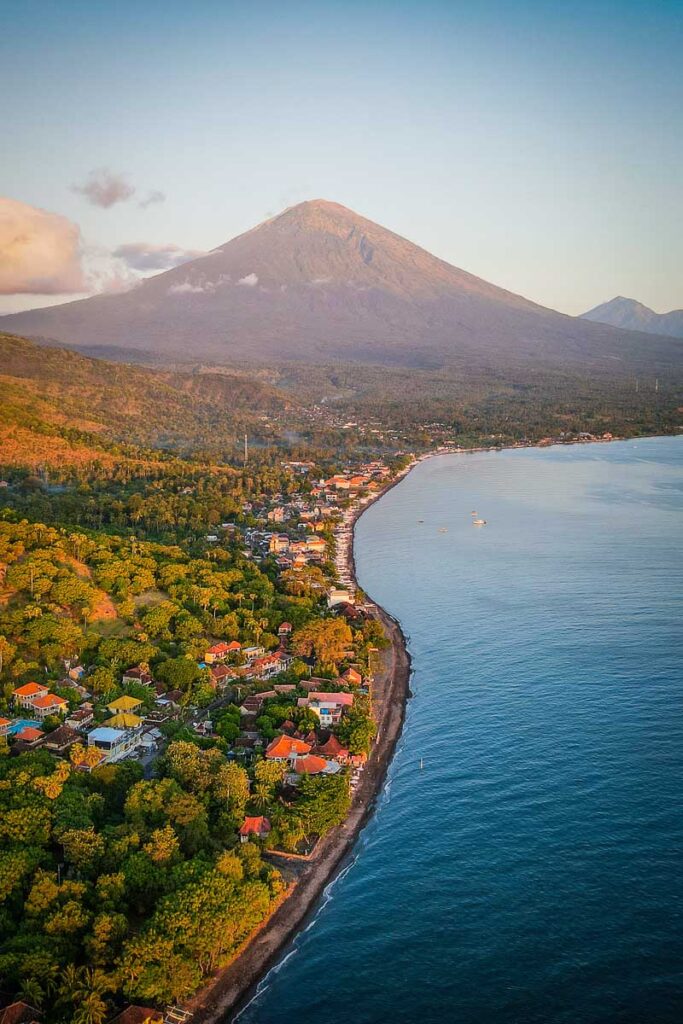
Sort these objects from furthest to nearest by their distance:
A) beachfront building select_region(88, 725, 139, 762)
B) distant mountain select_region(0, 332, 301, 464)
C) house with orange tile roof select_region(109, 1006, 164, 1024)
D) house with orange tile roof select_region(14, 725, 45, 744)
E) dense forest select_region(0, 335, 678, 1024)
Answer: distant mountain select_region(0, 332, 301, 464) < house with orange tile roof select_region(14, 725, 45, 744) < beachfront building select_region(88, 725, 139, 762) < dense forest select_region(0, 335, 678, 1024) < house with orange tile roof select_region(109, 1006, 164, 1024)

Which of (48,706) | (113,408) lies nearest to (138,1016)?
(48,706)

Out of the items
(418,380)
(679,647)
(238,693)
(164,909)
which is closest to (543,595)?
(679,647)

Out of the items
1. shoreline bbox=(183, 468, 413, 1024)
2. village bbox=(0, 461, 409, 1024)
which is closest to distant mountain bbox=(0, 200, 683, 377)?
village bbox=(0, 461, 409, 1024)

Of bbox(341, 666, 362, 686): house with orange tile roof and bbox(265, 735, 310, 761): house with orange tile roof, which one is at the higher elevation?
bbox(341, 666, 362, 686): house with orange tile roof

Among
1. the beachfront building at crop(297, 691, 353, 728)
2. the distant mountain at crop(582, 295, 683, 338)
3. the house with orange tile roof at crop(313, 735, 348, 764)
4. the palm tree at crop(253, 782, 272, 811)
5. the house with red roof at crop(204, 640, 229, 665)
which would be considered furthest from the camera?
the distant mountain at crop(582, 295, 683, 338)

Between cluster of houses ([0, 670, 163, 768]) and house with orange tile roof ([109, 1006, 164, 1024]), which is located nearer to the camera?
house with orange tile roof ([109, 1006, 164, 1024])

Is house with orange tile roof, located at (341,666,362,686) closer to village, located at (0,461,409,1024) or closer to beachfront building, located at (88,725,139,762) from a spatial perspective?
village, located at (0,461,409,1024)

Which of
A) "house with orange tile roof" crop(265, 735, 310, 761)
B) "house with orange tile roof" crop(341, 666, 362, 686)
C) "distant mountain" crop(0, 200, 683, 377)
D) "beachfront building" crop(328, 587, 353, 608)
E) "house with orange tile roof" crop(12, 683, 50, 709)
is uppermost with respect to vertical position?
"distant mountain" crop(0, 200, 683, 377)
